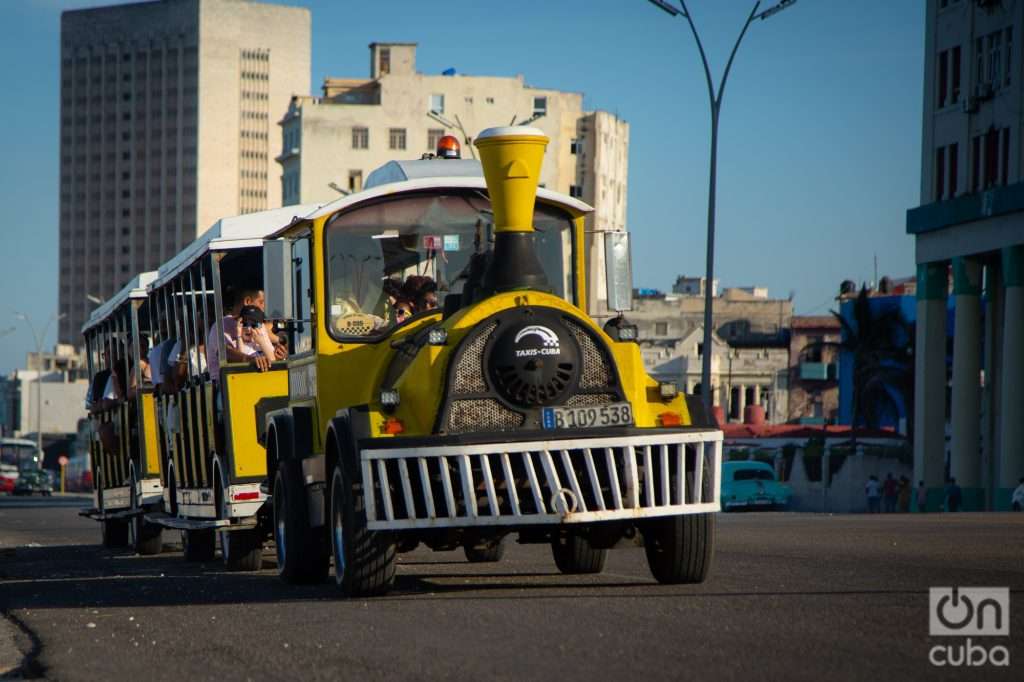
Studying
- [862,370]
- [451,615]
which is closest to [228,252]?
[451,615]

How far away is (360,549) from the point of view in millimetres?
11891

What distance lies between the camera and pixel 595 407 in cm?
1178

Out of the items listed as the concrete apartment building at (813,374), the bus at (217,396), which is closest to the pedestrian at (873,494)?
the bus at (217,396)

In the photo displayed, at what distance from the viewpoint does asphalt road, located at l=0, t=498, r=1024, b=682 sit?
836 centimetres

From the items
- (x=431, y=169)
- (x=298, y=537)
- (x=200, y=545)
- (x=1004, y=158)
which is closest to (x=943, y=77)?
(x=1004, y=158)

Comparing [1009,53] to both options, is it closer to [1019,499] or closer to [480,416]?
[1019,499]

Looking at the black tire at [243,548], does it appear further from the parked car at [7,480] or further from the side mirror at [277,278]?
the parked car at [7,480]

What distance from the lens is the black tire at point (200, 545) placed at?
1944 centimetres

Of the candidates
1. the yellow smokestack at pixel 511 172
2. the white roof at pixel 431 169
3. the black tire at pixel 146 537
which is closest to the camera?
the yellow smokestack at pixel 511 172

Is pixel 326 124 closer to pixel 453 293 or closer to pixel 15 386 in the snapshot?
pixel 15 386

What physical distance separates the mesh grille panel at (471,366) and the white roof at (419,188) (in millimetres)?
1779

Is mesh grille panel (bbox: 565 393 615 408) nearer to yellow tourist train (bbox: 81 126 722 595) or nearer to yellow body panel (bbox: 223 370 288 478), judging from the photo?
yellow tourist train (bbox: 81 126 722 595)

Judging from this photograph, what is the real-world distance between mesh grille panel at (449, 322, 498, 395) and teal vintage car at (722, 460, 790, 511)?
154ft

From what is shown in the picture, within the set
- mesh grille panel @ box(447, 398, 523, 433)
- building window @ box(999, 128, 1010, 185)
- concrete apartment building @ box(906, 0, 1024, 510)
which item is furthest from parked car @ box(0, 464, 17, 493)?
mesh grille panel @ box(447, 398, 523, 433)
